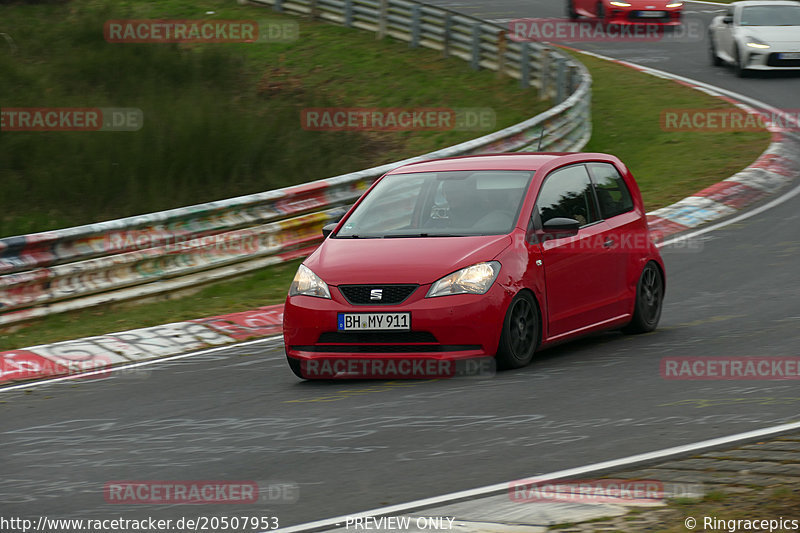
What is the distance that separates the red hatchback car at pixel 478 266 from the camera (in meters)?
8.82

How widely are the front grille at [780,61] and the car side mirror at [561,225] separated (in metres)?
19.6

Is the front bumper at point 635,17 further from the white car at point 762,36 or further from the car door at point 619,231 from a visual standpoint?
the car door at point 619,231

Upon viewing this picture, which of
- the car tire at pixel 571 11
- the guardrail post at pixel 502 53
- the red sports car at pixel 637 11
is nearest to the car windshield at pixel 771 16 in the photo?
the guardrail post at pixel 502 53

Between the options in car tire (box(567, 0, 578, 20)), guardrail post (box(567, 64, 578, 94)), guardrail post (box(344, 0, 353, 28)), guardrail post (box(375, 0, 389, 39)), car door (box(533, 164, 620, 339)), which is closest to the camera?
car door (box(533, 164, 620, 339))

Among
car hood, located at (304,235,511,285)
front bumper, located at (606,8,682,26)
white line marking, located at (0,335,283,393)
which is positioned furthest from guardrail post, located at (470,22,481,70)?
car hood, located at (304,235,511,285)

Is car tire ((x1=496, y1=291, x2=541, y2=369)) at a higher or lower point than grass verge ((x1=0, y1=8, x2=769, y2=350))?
higher

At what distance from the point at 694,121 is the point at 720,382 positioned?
15.7 metres

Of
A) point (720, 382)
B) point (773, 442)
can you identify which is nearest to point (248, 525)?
point (773, 442)

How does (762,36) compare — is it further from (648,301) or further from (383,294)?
(383,294)

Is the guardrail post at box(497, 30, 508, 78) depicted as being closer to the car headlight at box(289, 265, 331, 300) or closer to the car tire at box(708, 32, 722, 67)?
the car tire at box(708, 32, 722, 67)

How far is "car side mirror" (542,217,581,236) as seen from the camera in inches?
372

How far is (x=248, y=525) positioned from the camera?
5.59m

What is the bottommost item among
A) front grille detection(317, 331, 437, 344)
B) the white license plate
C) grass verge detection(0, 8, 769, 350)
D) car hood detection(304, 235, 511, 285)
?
grass verge detection(0, 8, 769, 350)

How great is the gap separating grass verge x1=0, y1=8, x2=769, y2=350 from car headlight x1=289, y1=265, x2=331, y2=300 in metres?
3.39
